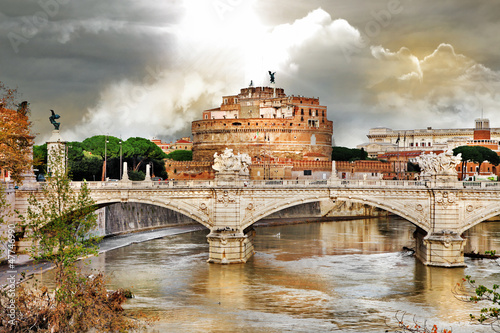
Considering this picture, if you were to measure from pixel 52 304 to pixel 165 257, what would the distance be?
24.5 m

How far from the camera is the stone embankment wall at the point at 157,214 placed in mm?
66938

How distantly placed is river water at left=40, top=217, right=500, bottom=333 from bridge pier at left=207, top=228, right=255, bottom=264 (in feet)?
3.17

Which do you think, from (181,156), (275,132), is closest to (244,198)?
(275,132)

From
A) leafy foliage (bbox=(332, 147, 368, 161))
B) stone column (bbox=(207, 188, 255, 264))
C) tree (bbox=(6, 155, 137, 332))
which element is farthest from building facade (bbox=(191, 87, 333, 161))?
tree (bbox=(6, 155, 137, 332))

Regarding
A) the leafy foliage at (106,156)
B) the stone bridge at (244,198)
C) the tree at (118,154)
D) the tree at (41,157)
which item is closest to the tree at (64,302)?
the stone bridge at (244,198)

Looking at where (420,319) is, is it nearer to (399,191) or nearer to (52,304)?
(399,191)

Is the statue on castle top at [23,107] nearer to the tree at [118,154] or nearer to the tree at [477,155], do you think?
the tree at [118,154]

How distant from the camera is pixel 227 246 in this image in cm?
5162

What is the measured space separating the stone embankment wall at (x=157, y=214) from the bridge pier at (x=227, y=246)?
1554 centimetres

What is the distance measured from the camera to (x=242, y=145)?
114m

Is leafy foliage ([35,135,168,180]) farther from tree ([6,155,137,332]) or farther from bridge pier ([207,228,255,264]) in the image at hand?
tree ([6,155,137,332])

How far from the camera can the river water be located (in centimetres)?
3722

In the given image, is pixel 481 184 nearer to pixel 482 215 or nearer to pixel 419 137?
pixel 482 215

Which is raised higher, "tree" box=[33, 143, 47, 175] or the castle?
the castle
